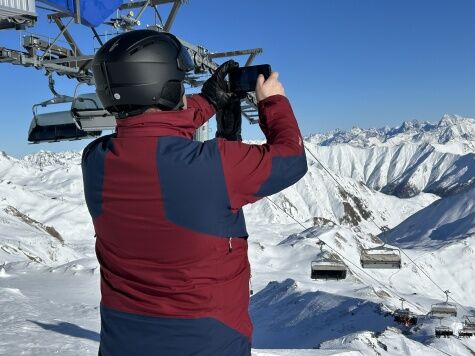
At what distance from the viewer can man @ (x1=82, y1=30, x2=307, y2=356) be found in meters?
2.21

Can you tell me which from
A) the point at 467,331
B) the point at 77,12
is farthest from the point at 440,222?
the point at 77,12

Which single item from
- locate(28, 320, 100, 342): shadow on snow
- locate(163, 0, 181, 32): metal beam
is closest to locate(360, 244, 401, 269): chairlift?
locate(28, 320, 100, 342): shadow on snow

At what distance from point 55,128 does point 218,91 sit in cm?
605

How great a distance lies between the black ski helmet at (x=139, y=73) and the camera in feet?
7.78

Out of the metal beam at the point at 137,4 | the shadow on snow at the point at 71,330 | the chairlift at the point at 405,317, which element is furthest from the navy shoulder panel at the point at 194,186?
the chairlift at the point at 405,317

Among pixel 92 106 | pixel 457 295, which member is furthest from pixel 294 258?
pixel 92 106

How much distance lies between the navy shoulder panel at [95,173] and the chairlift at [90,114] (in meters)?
4.22

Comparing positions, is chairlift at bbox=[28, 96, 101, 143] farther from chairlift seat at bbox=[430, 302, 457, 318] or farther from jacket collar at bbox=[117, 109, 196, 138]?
chairlift seat at bbox=[430, 302, 457, 318]

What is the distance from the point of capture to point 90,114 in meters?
6.78

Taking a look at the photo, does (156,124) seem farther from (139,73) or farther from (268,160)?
(268,160)

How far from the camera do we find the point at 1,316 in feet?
35.2

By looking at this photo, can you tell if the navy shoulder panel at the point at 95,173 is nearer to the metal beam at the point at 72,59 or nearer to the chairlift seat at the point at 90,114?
the chairlift seat at the point at 90,114

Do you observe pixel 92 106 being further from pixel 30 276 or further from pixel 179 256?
pixel 30 276

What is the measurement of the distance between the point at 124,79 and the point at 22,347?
24.9ft
